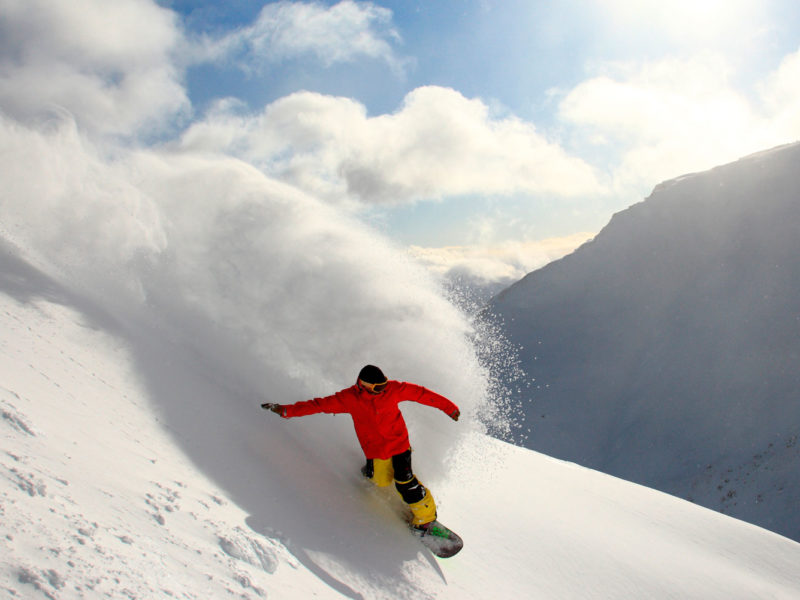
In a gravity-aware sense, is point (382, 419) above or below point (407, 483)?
above

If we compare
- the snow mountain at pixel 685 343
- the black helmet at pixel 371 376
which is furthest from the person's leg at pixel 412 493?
the snow mountain at pixel 685 343

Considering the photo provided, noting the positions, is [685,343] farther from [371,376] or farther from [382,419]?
[371,376]

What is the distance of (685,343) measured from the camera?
2431 centimetres

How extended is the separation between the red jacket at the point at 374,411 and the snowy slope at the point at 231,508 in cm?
55

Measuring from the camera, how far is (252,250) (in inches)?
308

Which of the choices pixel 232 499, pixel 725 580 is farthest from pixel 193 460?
pixel 725 580

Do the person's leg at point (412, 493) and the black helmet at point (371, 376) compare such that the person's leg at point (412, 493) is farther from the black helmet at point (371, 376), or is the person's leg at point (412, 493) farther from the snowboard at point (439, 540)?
the black helmet at point (371, 376)

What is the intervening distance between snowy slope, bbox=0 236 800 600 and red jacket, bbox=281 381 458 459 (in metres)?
0.55

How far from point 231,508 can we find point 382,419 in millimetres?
1546

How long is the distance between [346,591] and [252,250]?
5631 millimetres

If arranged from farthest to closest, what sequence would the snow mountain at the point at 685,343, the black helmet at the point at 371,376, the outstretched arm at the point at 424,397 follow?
the snow mountain at the point at 685,343
the outstretched arm at the point at 424,397
the black helmet at the point at 371,376

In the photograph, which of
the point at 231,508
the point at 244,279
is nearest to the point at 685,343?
the point at 244,279

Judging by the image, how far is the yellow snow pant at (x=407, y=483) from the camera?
4426 millimetres

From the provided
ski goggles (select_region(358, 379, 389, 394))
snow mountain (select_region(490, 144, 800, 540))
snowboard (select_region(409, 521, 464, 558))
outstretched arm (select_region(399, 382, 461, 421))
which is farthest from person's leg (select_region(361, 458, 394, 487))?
snow mountain (select_region(490, 144, 800, 540))
